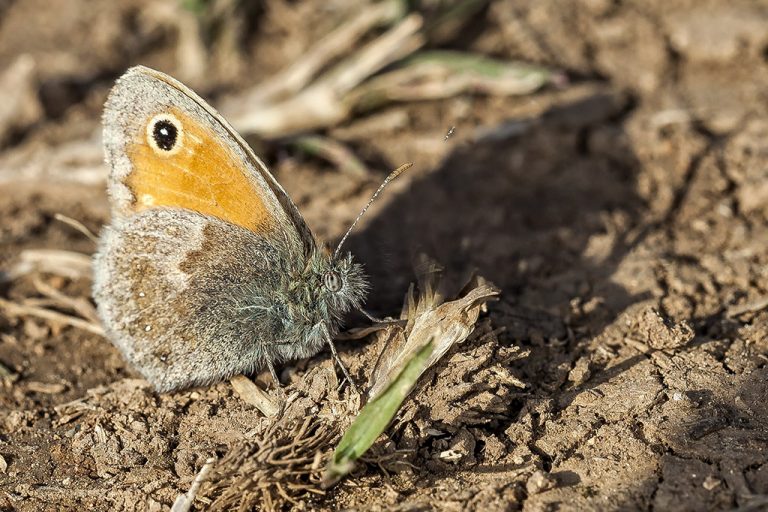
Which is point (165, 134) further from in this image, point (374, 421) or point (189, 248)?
point (374, 421)

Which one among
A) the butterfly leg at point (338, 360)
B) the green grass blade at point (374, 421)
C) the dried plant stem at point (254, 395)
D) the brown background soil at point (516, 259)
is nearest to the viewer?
the green grass blade at point (374, 421)

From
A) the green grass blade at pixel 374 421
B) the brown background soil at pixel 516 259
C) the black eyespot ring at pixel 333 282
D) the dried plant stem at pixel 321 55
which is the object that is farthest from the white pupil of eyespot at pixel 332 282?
the dried plant stem at pixel 321 55

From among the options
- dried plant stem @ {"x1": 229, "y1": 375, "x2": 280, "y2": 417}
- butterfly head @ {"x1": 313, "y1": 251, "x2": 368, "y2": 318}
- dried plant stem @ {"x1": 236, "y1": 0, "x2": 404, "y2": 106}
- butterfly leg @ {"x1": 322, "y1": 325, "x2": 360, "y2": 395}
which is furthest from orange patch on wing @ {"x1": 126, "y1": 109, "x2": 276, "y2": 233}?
dried plant stem @ {"x1": 236, "y1": 0, "x2": 404, "y2": 106}

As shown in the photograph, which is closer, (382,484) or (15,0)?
(382,484)

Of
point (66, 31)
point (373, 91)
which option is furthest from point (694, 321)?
point (66, 31)

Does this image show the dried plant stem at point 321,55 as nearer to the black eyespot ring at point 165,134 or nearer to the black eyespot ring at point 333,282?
the black eyespot ring at point 165,134

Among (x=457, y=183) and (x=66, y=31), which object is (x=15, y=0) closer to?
(x=66, y=31)

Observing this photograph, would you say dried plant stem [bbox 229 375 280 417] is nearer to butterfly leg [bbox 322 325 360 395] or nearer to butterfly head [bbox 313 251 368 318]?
butterfly leg [bbox 322 325 360 395]
